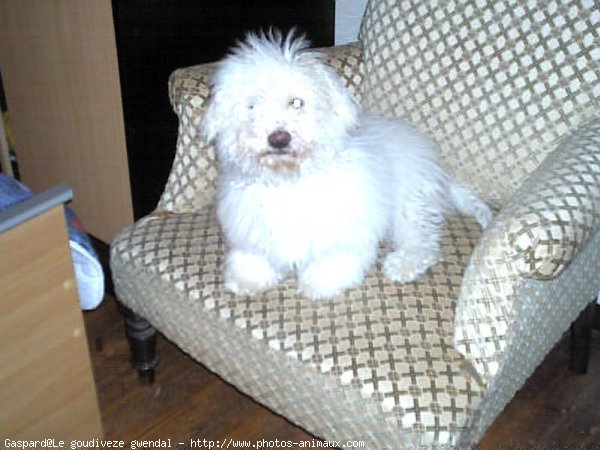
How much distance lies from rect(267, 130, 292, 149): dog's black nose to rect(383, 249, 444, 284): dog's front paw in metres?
0.42

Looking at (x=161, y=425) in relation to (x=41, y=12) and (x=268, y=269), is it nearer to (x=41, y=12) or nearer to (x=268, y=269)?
(x=268, y=269)

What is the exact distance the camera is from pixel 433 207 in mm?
1733

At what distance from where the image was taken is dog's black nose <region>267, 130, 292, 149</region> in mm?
1379

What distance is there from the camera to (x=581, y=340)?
6.66ft

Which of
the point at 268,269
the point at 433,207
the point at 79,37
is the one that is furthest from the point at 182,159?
the point at 433,207

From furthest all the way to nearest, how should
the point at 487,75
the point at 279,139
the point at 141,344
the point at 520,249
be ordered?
the point at 141,344 < the point at 487,75 < the point at 279,139 < the point at 520,249

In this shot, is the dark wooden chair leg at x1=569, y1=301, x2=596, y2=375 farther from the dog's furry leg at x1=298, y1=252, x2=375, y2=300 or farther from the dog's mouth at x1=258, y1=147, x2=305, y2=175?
the dog's mouth at x1=258, y1=147, x2=305, y2=175

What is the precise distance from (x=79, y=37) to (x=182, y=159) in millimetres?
575

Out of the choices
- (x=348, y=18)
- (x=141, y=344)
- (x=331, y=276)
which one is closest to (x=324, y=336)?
(x=331, y=276)

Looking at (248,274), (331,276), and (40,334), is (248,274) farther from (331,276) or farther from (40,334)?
(40,334)

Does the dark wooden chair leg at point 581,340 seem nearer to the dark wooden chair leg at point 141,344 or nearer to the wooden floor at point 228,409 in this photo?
the wooden floor at point 228,409

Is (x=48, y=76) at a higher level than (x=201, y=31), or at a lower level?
lower

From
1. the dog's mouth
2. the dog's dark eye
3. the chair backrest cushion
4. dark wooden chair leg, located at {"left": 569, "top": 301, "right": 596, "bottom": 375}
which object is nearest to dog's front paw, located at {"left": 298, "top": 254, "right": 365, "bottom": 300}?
the dog's mouth

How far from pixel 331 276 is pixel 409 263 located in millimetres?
197
